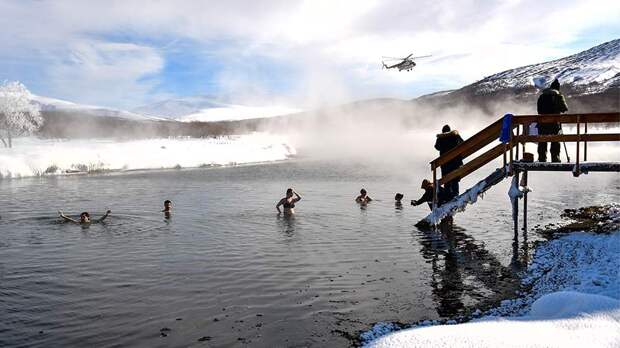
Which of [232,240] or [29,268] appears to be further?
[232,240]

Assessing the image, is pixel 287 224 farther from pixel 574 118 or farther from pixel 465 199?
pixel 574 118

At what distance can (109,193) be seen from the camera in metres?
29.7

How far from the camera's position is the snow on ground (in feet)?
20.3

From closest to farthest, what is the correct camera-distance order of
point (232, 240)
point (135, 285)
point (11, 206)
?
1. point (135, 285)
2. point (232, 240)
3. point (11, 206)

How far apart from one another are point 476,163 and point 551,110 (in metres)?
2.44

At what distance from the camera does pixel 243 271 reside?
11.7 meters

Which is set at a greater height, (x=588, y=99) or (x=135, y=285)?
(x=588, y=99)

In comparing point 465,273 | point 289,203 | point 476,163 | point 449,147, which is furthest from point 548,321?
point 289,203

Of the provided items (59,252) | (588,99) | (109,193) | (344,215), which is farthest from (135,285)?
(588,99)

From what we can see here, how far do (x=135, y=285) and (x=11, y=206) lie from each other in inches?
650

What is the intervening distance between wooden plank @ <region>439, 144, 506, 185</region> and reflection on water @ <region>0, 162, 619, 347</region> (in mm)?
1715

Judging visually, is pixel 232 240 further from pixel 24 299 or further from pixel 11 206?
pixel 11 206

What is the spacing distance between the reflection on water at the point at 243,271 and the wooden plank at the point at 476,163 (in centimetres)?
171

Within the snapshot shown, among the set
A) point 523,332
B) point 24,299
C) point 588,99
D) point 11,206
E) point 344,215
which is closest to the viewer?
point 523,332
